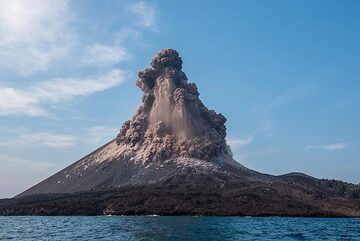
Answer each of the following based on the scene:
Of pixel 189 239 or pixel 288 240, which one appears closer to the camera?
pixel 189 239

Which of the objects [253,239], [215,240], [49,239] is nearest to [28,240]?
[49,239]

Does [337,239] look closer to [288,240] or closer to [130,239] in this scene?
[288,240]

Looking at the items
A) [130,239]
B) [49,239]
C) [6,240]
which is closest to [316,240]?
[130,239]

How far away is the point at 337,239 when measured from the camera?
85.1 m

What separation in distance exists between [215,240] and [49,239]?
29.6 meters

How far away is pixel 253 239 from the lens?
8225 centimetres

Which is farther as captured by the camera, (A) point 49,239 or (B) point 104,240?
(A) point 49,239

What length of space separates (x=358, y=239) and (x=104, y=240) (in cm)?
4510

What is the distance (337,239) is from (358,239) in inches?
141

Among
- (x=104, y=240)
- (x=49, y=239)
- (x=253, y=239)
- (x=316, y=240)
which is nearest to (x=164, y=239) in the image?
(x=104, y=240)

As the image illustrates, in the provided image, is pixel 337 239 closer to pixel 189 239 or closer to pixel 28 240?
pixel 189 239

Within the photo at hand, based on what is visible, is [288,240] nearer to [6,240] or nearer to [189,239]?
[189,239]

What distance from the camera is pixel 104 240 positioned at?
3063 inches

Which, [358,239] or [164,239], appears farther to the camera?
[358,239]
